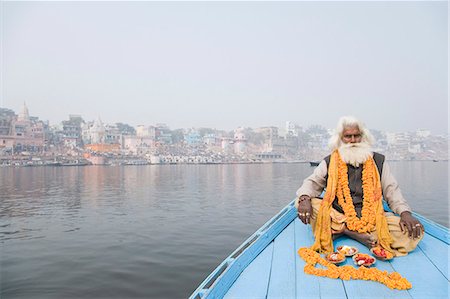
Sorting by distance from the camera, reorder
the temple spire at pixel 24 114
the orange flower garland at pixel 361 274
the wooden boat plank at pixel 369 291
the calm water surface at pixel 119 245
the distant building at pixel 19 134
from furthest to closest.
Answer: the temple spire at pixel 24 114 → the distant building at pixel 19 134 → the calm water surface at pixel 119 245 → the orange flower garland at pixel 361 274 → the wooden boat plank at pixel 369 291

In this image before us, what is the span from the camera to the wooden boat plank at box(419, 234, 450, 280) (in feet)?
9.65

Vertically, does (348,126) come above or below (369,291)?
above

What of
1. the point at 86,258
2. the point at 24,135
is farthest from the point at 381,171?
the point at 24,135

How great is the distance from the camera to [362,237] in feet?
11.1

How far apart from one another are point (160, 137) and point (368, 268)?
11901 centimetres

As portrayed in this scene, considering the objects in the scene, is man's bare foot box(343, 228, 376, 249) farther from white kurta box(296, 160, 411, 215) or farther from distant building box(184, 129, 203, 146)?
distant building box(184, 129, 203, 146)

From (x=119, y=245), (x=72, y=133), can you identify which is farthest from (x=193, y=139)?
(x=119, y=245)

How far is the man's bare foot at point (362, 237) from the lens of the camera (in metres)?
3.29

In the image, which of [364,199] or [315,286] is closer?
[315,286]

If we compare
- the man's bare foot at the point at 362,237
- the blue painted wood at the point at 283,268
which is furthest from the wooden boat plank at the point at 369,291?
the man's bare foot at the point at 362,237

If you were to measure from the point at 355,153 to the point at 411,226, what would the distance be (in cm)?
86

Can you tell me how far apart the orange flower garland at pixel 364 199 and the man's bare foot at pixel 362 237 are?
0.05 m

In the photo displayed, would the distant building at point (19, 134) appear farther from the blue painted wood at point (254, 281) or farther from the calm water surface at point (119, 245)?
the blue painted wood at point (254, 281)

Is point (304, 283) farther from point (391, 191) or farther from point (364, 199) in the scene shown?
point (391, 191)
